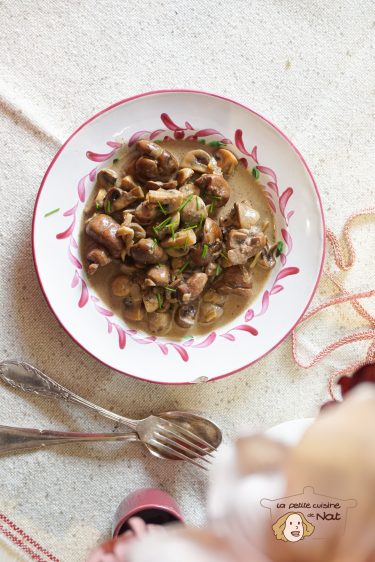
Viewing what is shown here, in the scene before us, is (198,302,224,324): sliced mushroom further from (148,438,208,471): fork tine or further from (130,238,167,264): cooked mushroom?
(148,438,208,471): fork tine

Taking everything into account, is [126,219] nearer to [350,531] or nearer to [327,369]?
[327,369]

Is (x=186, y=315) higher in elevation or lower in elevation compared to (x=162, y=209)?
lower

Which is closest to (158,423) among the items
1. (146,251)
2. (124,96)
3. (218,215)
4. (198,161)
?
(146,251)

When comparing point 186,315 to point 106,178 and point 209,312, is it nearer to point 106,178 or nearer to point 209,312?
point 209,312

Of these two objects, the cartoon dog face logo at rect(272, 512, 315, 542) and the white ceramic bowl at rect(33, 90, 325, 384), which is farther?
the white ceramic bowl at rect(33, 90, 325, 384)

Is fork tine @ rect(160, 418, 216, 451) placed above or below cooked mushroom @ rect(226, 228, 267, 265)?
below

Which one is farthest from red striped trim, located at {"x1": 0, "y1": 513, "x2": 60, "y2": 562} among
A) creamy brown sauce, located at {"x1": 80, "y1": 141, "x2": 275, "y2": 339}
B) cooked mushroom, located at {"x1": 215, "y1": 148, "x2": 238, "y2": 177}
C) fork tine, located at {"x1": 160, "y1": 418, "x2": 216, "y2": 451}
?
cooked mushroom, located at {"x1": 215, "y1": 148, "x2": 238, "y2": 177}

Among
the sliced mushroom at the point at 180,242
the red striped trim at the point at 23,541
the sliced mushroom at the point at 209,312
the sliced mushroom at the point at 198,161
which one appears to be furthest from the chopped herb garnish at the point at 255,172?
the red striped trim at the point at 23,541
